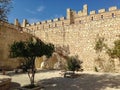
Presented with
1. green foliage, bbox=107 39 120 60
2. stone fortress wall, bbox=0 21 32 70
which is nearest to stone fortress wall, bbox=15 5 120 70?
green foliage, bbox=107 39 120 60

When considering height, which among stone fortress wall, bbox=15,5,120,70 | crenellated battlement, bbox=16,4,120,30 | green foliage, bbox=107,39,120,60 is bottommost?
green foliage, bbox=107,39,120,60

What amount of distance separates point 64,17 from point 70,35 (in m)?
13.3

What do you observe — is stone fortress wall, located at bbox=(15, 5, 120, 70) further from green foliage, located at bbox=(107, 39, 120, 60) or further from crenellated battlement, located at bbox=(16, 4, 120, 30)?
crenellated battlement, located at bbox=(16, 4, 120, 30)

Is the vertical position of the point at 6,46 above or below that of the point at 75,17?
below

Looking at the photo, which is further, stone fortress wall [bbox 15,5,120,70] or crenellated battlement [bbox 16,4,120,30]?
crenellated battlement [bbox 16,4,120,30]

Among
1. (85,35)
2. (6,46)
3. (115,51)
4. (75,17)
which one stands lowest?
(115,51)

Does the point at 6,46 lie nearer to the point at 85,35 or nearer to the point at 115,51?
the point at 85,35

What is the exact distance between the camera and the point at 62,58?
28.8m

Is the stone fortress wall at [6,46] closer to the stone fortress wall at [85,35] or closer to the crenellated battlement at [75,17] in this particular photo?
the stone fortress wall at [85,35]

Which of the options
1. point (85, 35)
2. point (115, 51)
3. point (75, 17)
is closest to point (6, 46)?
point (85, 35)

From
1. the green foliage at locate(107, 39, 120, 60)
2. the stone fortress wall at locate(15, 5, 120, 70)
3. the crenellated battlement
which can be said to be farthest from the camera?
the crenellated battlement

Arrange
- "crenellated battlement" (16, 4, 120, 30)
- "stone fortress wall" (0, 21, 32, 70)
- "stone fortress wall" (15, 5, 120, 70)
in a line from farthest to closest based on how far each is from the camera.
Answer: "crenellated battlement" (16, 4, 120, 30) → "stone fortress wall" (15, 5, 120, 70) → "stone fortress wall" (0, 21, 32, 70)

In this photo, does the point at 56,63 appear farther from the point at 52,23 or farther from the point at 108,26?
the point at 52,23

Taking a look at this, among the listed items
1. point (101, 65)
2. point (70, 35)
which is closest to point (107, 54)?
point (101, 65)
